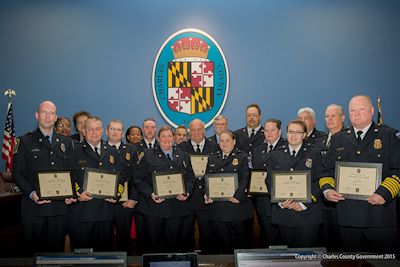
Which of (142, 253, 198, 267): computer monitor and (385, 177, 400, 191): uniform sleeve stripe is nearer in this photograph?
(142, 253, 198, 267): computer monitor

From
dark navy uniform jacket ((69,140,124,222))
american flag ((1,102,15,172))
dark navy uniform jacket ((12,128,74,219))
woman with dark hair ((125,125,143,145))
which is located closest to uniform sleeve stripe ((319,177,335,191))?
dark navy uniform jacket ((69,140,124,222))

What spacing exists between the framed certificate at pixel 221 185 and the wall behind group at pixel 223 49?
2.53 m

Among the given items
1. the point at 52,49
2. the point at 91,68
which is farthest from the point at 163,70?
the point at 52,49

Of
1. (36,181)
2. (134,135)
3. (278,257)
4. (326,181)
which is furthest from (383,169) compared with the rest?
(134,135)

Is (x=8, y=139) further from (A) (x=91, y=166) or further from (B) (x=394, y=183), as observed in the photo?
(B) (x=394, y=183)

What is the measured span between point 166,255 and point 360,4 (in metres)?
6.12

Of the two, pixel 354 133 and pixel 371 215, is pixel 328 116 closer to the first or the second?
pixel 354 133

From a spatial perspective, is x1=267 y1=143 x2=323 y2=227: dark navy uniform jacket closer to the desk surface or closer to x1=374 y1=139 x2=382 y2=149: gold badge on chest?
x1=374 y1=139 x2=382 y2=149: gold badge on chest

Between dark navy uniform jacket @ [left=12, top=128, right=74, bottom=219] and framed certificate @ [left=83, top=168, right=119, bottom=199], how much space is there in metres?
0.24

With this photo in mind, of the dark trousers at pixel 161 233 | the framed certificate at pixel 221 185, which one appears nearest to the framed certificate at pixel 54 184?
the dark trousers at pixel 161 233

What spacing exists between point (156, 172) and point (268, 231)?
1.32m

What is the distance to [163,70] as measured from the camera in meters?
6.68

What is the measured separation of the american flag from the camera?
643 cm

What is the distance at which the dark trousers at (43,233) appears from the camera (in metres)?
3.81
